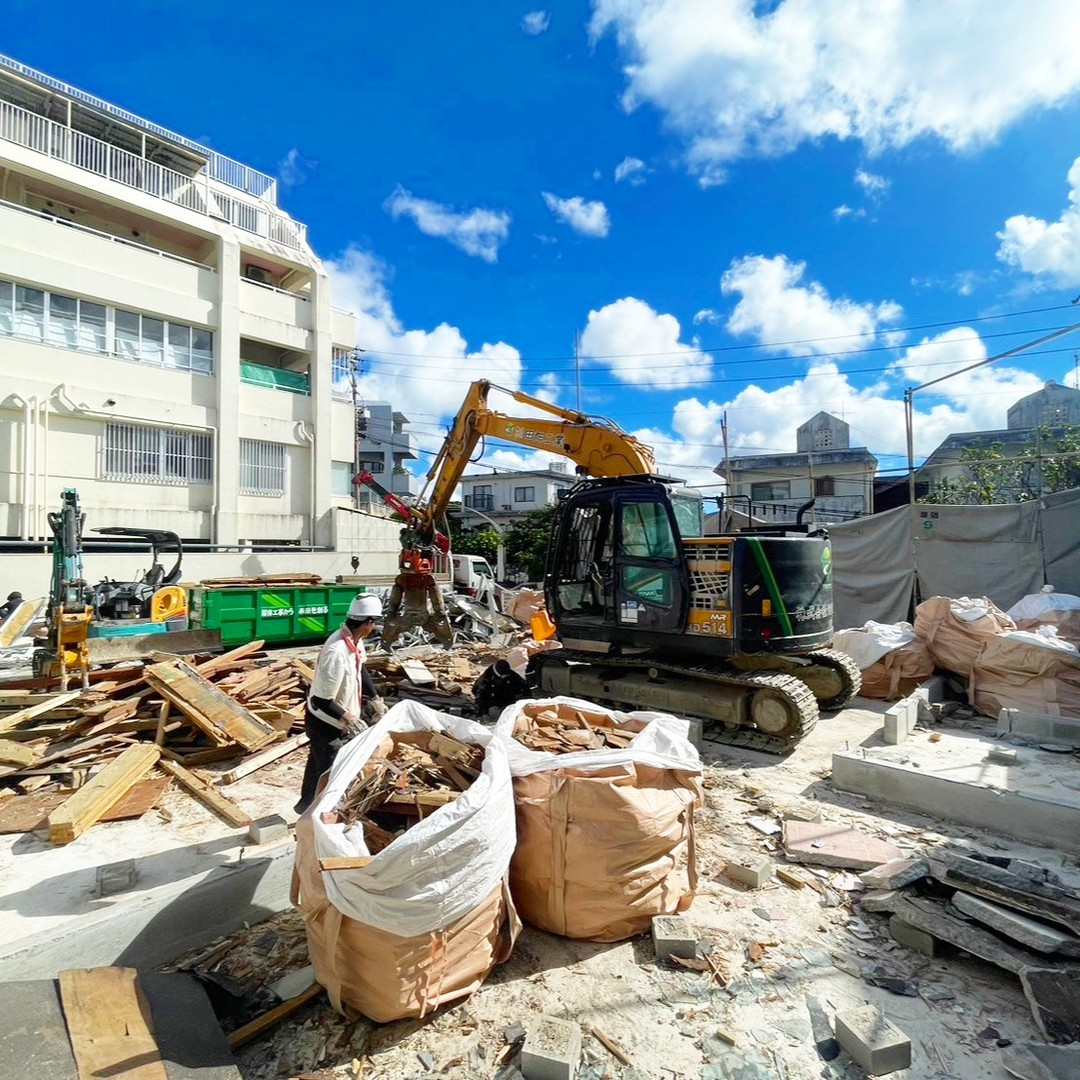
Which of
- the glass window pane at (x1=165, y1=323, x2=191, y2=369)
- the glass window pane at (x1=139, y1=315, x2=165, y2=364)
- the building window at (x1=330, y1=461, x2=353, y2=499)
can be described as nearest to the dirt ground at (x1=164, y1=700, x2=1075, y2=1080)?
the glass window pane at (x1=139, y1=315, x2=165, y2=364)

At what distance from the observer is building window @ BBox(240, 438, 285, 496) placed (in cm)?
1859

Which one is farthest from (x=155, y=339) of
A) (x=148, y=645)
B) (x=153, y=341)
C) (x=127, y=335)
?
(x=148, y=645)

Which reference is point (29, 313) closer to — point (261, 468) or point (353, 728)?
point (261, 468)

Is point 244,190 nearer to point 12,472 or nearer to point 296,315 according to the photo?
point 296,315

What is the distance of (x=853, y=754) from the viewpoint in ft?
18.5

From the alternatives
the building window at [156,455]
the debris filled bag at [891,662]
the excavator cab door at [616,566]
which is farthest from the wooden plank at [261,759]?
the building window at [156,455]

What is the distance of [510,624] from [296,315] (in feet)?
40.6

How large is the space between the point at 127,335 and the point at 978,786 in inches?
780

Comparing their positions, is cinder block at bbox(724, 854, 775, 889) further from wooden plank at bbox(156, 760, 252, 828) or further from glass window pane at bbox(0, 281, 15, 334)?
glass window pane at bbox(0, 281, 15, 334)

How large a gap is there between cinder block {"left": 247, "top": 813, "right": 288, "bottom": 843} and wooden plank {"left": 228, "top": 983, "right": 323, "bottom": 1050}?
5.15 ft

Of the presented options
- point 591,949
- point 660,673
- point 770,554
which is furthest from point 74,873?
point 770,554

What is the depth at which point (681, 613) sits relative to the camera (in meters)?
6.92

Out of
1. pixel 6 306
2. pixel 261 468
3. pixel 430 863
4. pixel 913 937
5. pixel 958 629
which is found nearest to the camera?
pixel 430 863

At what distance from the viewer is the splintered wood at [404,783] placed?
3.13 meters
